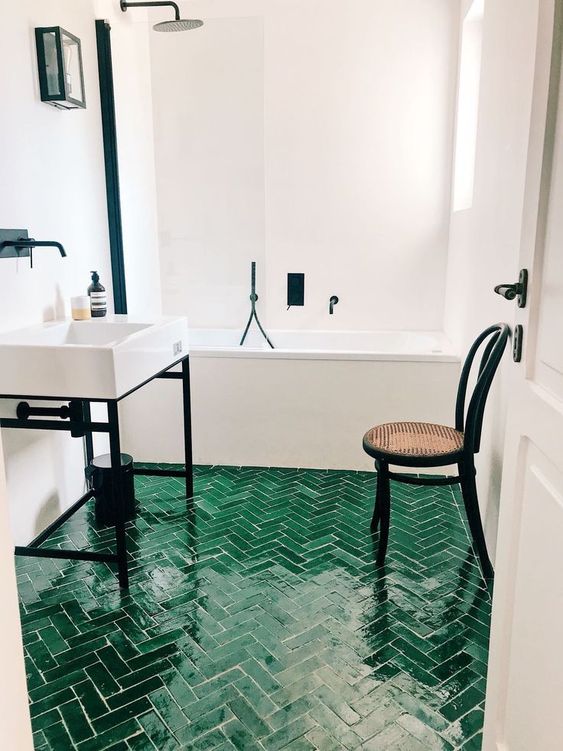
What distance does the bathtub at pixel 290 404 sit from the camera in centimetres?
329

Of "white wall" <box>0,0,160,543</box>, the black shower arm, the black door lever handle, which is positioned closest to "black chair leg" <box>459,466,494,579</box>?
the black door lever handle

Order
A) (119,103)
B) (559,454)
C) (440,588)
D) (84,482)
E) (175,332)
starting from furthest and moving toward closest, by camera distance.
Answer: (119,103), (84,482), (175,332), (440,588), (559,454)

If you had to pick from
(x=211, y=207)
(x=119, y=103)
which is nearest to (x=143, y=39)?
(x=119, y=103)

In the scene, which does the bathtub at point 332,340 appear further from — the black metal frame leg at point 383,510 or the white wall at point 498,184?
the black metal frame leg at point 383,510

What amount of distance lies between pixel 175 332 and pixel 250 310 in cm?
144

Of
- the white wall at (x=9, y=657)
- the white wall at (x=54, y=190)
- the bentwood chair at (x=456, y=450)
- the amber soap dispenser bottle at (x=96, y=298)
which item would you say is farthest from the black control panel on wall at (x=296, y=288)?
the white wall at (x=9, y=657)

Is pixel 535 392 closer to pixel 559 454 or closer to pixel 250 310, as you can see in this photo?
pixel 559 454

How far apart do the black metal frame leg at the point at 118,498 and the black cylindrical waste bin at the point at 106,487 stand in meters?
0.42

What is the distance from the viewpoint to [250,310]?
13.7 feet

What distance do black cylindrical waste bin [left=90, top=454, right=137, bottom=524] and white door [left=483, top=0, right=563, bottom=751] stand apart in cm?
181

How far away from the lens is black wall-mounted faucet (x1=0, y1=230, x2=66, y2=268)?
234 centimetres

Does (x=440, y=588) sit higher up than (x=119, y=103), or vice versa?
(x=119, y=103)

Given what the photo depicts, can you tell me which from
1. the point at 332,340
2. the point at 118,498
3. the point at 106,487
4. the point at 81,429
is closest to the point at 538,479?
the point at 118,498

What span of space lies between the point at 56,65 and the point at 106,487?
180 centimetres
